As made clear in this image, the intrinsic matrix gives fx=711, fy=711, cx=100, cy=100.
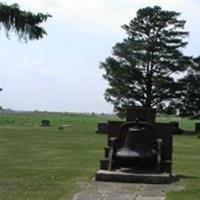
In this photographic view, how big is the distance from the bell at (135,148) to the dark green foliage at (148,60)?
5134 cm

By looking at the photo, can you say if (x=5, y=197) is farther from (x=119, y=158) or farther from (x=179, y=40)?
(x=179, y=40)

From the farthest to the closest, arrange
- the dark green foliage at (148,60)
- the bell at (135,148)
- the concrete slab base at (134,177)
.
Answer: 1. the dark green foliage at (148,60)
2. the bell at (135,148)
3. the concrete slab base at (134,177)

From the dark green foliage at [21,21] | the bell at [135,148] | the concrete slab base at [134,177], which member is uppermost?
the dark green foliage at [21,21]

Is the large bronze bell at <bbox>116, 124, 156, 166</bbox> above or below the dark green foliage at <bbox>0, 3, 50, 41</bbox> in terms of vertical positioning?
below

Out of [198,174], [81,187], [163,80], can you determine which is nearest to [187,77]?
[163,80]

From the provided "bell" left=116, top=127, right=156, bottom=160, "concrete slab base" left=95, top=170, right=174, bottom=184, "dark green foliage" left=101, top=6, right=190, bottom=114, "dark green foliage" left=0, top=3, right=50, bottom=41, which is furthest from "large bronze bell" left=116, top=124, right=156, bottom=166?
"dark green foliage" left=101, top=6, right=190, bottom=114

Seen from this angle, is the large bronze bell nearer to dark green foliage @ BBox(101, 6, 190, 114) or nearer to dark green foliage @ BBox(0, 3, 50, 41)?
dark green foliage @ BBox(0, 3, 50, 41)

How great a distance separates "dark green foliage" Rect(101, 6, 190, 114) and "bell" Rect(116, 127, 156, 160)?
51339 mm

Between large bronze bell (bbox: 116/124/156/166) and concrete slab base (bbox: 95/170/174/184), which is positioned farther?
large bronze bell (bbox: 116/124/156/166)

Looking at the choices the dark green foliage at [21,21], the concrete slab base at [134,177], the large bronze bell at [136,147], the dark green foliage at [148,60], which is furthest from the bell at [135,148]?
the dark green foliage at [148,60]

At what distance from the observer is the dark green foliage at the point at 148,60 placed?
68.1 m

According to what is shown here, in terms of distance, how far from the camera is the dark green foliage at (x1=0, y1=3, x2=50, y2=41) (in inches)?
685

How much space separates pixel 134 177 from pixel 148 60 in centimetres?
5285

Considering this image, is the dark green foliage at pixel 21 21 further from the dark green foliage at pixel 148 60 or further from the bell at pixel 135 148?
the dark green foliage at pixel 148 60
